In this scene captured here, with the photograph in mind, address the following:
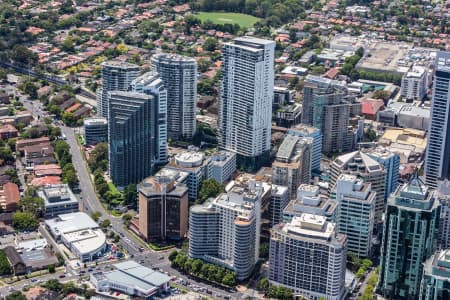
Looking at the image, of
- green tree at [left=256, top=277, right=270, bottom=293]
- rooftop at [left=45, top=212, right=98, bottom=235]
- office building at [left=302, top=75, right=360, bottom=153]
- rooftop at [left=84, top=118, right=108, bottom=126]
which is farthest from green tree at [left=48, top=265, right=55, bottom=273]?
office building at [left=302, top=75, right=360, bottom=153]

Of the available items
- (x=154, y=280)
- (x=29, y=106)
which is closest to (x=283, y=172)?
(x=154, y=280)

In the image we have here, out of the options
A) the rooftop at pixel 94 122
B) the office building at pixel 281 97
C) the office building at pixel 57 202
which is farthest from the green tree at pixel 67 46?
the office building at pixel 57 202

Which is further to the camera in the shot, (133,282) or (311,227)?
(133,282)

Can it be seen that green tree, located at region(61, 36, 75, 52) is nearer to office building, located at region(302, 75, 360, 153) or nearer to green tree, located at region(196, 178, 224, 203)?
office building, located at region(302, 75, 360, 153)

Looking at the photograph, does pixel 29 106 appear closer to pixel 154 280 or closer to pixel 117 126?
pixel 117 126

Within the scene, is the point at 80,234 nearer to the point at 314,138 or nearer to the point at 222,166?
the point at 222,166

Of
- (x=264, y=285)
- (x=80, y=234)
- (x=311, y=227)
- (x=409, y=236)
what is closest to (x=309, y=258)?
(x=311, y=227)
